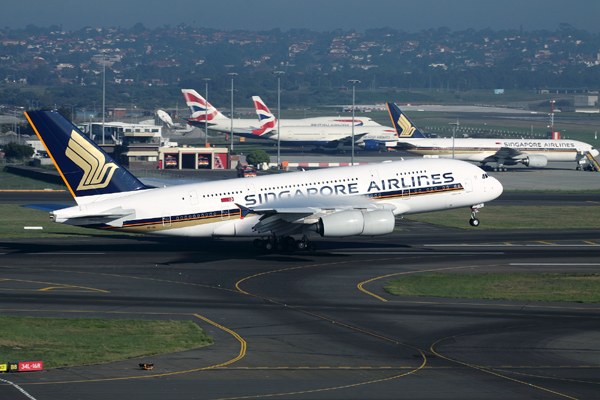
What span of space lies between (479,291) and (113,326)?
1969cm

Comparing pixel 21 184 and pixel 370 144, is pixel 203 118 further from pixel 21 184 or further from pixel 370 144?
pixel 21 184

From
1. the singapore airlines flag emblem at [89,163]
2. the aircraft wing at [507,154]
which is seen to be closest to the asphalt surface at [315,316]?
the singapore airlines flag emblem at [89,163]

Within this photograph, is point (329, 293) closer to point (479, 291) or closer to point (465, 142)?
point (479, 291)

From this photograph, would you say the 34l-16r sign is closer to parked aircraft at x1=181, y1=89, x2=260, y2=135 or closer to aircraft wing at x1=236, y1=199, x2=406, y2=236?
aircraft wing at x1=236, y1=199, x2=406, y2=236

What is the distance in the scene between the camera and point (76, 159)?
157 feet

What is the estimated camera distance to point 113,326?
1247 inches

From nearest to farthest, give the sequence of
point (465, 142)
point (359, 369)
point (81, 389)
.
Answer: point (81, 389) < point (359, 369) < point (465, 142)

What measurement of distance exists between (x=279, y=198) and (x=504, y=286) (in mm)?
17205

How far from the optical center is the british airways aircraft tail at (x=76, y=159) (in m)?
47.2

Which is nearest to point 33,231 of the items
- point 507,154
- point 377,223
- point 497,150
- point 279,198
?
point 279,198

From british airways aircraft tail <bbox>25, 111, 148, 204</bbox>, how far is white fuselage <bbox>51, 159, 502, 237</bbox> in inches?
31.5

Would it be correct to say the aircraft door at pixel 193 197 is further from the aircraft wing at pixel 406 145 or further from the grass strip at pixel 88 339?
the aircraft wing at pixel 406 145

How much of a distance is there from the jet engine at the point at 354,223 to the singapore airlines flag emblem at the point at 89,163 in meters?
14.6

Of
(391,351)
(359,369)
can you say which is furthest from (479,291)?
(359,369)
